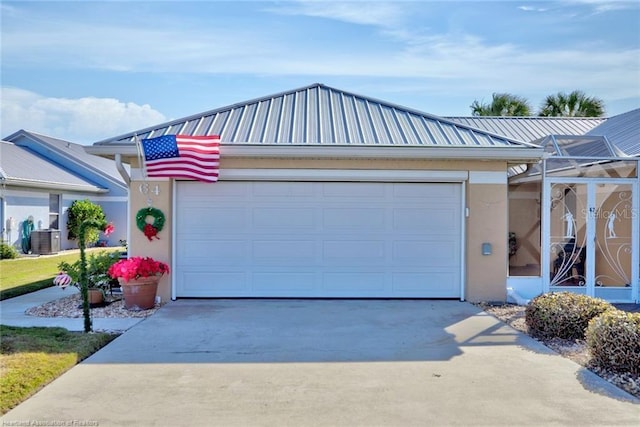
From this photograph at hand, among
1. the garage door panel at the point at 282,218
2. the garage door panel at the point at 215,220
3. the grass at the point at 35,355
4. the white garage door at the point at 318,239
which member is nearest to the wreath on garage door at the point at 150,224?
the white garage door at the point at 318,239

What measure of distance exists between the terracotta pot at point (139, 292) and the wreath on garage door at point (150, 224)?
2.99 ft

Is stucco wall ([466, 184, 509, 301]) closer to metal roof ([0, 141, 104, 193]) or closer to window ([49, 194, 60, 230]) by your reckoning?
metal roof ([0, 141, 104, 193])

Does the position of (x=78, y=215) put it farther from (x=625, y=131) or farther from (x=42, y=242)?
(x=625, y=131)

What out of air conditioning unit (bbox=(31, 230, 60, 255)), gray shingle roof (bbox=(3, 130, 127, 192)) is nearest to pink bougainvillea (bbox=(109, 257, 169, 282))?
air conditioning unit (bbox=(31, 230, 60, 255))

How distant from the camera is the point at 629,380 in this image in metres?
5.15

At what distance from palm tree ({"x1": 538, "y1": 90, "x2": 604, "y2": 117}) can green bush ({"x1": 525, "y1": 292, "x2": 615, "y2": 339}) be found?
15.9 m

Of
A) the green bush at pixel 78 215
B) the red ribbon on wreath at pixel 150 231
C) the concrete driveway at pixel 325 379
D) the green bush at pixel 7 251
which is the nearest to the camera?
the concrete driveway at pixel 325 379

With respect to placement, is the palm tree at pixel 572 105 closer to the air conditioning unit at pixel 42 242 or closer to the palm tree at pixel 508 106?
the palm tree at pixel 508 106

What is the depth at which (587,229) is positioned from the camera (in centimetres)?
984

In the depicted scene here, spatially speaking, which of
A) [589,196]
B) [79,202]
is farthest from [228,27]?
[79,202]

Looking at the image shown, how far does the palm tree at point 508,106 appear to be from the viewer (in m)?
20.9

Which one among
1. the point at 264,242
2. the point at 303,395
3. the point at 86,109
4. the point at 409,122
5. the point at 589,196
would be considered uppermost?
the point at 86,109

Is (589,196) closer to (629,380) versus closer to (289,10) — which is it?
(629,380)

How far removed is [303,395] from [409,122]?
706cm
